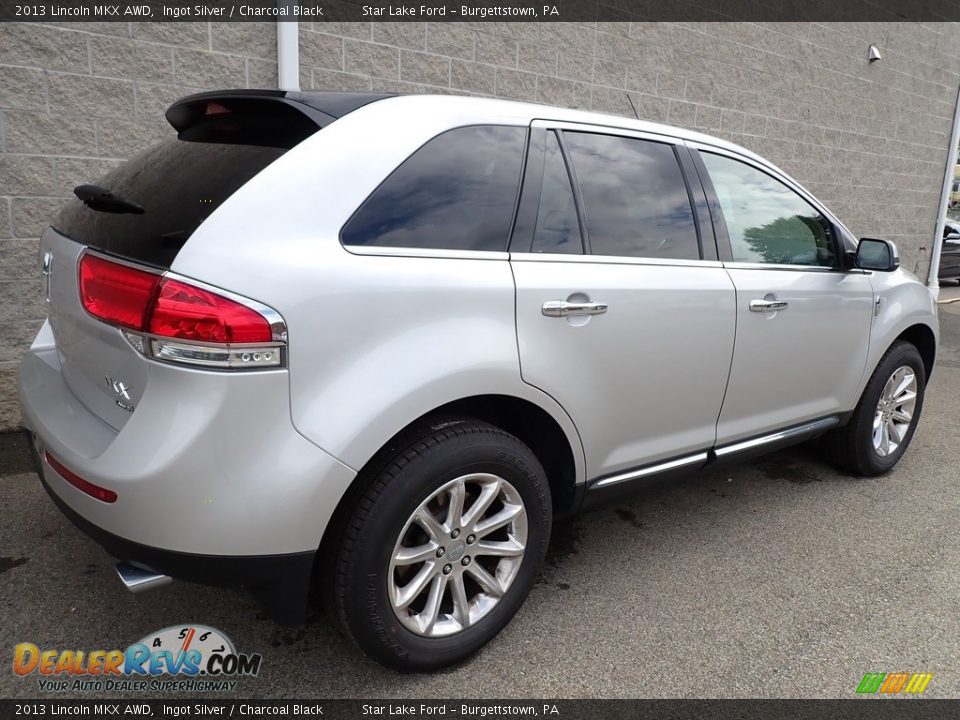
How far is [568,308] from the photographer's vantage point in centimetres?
233

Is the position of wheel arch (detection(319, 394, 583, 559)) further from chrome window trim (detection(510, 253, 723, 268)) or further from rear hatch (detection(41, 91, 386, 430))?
rear hatch (detection(41, 91, 386, 430))

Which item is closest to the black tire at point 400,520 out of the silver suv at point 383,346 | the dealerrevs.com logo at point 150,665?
the silver suv at point 383,346

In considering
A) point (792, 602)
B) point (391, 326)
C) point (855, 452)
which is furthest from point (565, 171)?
point (855, 452)

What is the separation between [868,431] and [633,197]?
2.18m

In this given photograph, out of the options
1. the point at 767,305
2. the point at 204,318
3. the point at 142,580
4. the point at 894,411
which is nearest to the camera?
the point at 204,318

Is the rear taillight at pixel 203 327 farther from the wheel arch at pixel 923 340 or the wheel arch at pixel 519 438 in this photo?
the wheel arch at pixel 923 340

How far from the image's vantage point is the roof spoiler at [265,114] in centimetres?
208

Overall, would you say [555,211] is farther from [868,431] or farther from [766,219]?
[868,431]

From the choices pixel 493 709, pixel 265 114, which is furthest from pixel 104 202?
pixel 493 709

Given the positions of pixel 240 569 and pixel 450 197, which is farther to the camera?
pixel 450 197

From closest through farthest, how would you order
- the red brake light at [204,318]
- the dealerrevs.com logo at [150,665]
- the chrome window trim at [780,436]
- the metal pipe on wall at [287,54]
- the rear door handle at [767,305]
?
the red brake light at [204,318] → the dealerrevs.com logo at [150,665] → the rear door handle at [767,305] → the chrome window trim at [780,436] → the metal pipe on wall at [287,54]

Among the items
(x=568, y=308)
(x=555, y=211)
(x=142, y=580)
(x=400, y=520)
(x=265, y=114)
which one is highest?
(x=265, y=114)

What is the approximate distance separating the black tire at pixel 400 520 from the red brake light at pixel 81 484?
586mm
